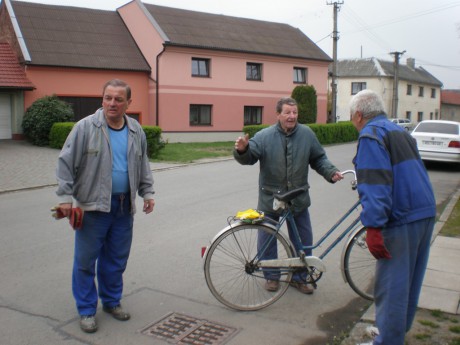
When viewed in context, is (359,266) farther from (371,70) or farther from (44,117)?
(371,70)

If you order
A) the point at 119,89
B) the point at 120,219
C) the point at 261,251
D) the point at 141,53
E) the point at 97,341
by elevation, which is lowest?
the point at 97,341

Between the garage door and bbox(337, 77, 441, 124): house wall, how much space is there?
34676 mm

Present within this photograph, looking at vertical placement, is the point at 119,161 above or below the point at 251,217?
above

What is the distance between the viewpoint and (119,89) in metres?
4.22

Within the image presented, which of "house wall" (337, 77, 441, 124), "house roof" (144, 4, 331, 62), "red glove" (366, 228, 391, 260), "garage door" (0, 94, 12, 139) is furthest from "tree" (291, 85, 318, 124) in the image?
"red glove" (366, 228, 391, 260)

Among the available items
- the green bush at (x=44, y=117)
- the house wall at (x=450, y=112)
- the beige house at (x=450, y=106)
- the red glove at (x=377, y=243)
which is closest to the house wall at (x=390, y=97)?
the house wall at (x=450, y=112)

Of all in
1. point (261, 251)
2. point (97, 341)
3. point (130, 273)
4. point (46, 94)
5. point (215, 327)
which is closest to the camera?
point (97, 341)

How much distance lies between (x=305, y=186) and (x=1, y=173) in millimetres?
11505

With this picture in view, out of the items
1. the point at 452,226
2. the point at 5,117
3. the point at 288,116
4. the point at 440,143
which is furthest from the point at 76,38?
the point at 288,116

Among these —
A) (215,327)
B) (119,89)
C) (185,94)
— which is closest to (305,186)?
(215,327)

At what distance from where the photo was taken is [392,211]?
3334 millimetres

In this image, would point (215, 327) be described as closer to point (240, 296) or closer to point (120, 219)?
point (240, 296)

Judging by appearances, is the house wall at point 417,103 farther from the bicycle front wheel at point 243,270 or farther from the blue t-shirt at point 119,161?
the blue t-shirt at point 119,161

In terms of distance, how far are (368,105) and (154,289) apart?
2.88 m
